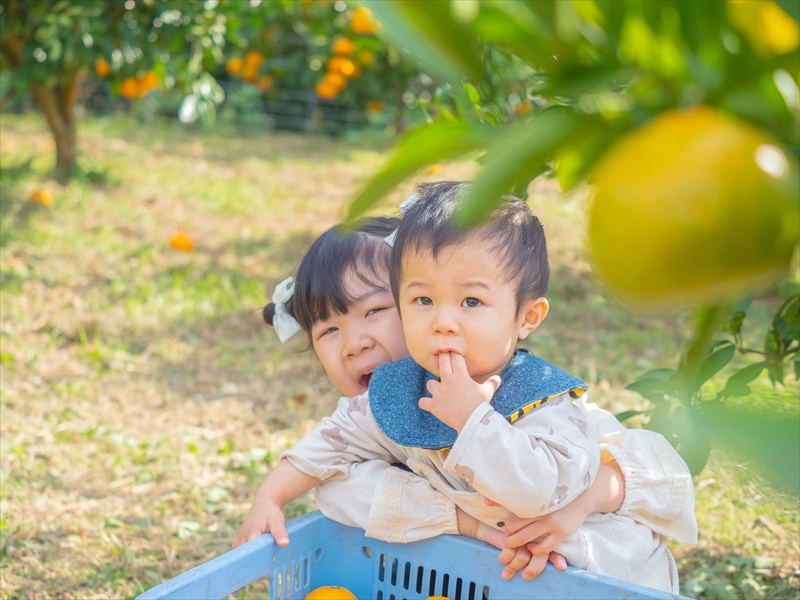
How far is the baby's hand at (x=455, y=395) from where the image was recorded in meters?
1.13

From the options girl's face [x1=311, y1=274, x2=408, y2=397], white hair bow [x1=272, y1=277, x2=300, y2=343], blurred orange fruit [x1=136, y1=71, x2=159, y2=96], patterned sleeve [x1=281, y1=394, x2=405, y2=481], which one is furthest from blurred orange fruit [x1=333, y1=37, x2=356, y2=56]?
patterned sleeve [x1=281, y1=394, x2=405, y2=481]

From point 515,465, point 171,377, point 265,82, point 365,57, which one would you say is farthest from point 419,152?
point 265,82

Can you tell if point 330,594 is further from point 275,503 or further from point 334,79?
point 334,79

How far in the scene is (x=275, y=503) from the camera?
1395mm

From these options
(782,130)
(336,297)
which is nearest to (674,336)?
(336,297)

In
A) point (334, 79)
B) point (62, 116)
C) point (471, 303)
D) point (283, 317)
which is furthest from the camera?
point (334, 79)

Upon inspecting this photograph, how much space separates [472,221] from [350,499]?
116cm

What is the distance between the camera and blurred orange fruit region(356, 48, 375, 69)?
6.40 meters

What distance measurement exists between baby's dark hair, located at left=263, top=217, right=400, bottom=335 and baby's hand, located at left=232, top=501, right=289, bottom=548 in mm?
344

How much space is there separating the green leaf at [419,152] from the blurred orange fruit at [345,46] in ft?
19.9

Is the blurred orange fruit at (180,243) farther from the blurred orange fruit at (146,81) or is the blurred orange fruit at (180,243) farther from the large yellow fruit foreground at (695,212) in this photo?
the large yellow fruit foreground at (695,212)

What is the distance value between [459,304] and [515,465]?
0.24m

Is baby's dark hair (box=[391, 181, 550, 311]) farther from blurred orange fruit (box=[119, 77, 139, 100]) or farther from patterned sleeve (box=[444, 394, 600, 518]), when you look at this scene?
blurred orange fruit (box=[119, 77, 139, 100])

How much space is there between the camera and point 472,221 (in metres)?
0.31
